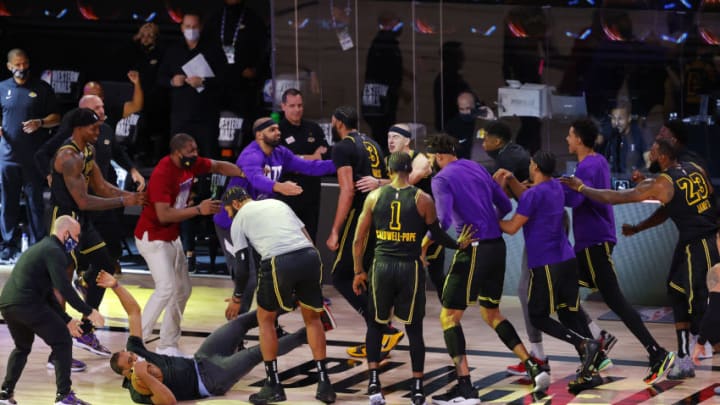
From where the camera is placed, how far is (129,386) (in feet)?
30.0

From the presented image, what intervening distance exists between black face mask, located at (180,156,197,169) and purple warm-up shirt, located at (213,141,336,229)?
1.66ft

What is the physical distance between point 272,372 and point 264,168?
218 cm

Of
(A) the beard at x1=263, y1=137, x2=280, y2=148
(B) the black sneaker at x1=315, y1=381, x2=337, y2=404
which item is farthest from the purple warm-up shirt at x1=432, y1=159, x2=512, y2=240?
(A) the beard at x1=263, y1=137, x2=280, y2=148

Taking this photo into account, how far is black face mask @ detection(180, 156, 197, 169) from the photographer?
33.5ft

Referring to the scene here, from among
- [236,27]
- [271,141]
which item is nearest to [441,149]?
[271,141]

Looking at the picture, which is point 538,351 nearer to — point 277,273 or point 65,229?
point 277,273

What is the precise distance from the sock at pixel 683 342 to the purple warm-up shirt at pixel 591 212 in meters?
0.82

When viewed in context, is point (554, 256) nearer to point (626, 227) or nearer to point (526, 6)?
point (626, 227)

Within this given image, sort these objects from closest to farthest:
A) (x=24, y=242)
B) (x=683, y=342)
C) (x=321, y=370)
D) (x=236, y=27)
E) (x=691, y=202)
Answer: (x=321, y=370), (x=691, y=202), (x=683, y=342), (x=24, y=242), (x=236, y=27)

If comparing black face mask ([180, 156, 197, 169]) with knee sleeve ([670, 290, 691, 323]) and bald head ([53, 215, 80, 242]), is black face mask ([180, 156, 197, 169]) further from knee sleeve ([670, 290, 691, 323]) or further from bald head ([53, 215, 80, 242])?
knee sleeve ([670, 290, 691, 323])

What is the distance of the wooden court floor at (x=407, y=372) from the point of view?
366 inches

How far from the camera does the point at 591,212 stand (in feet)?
32.4

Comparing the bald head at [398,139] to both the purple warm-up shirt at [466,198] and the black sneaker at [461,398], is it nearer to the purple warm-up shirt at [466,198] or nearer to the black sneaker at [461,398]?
the purple warm-up shirt at [466,198]

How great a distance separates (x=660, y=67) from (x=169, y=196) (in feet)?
18.2
